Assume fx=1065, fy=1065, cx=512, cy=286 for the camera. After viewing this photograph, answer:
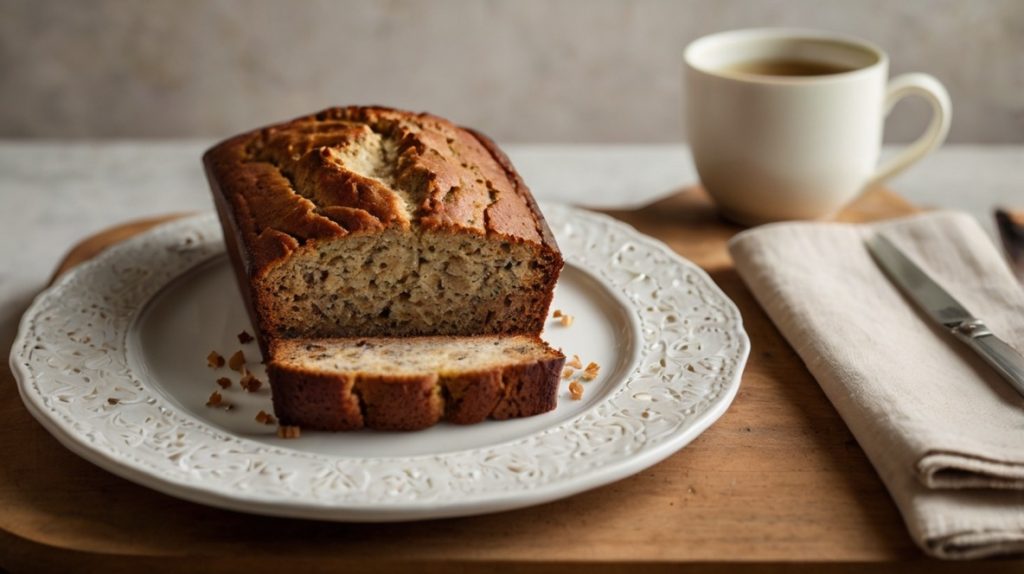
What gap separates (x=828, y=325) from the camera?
2.71 meters

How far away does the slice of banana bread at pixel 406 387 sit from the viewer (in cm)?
227

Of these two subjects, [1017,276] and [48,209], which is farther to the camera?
[48,209]

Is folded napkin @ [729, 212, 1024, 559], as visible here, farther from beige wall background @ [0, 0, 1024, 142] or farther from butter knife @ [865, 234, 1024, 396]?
beige wall background @ [0, 0, 1024, 142]

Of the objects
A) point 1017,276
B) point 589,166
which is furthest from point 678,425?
point 589,166

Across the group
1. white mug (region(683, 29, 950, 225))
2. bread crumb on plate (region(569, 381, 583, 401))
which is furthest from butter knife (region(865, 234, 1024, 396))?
bread crumb on plate (region(569, 381, 583, 401))

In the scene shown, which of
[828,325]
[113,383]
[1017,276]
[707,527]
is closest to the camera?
[707,527]

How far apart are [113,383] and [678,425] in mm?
1276

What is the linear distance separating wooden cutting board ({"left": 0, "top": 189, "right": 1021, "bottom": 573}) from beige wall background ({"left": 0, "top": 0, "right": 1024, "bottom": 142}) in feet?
8.71

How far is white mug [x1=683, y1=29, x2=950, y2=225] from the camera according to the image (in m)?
3.37

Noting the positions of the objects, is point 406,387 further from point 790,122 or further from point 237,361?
point 790,122

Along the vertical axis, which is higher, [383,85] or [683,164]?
[383,85]

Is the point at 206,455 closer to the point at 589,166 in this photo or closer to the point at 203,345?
the point at 203,345

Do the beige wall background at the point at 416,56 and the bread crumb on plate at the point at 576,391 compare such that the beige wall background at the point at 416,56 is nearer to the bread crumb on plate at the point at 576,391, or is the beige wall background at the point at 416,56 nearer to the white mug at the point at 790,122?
the white mug at the point at 790,122

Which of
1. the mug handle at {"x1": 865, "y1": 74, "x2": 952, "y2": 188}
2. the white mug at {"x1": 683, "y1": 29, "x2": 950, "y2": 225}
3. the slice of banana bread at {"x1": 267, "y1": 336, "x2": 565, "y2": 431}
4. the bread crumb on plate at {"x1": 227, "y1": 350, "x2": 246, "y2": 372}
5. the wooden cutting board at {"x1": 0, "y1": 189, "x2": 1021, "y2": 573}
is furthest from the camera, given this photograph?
the mug handle at {"x1": 865, "y1": 74, "x2": 952, "y2": 188}
